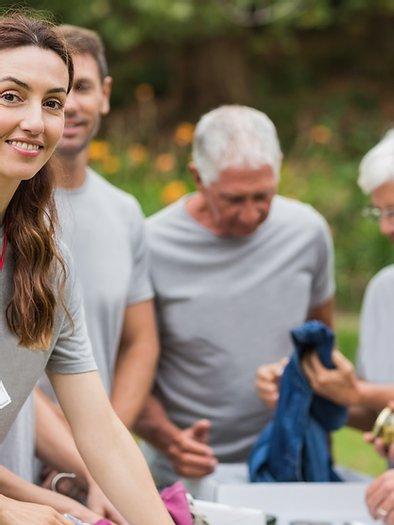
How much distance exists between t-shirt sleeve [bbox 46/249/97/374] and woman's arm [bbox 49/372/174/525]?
16 mm

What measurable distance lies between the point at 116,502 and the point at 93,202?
1.26 m

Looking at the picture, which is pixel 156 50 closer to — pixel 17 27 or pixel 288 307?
pixel 288 307

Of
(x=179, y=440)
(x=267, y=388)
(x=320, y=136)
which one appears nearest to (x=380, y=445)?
(x=267, y=388)

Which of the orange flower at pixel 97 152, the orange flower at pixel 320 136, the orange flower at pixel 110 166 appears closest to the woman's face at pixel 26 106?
the orange flower at pixel 97 152

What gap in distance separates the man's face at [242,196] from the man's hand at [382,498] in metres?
0.92

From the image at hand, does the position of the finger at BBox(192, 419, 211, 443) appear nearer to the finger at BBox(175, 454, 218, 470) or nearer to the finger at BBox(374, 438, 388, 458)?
the finger at BBox(175, 454, 218, 470)

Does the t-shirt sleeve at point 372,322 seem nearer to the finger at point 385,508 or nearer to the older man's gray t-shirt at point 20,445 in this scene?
the finger at point 385,508

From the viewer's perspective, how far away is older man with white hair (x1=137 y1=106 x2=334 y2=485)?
12.2ft

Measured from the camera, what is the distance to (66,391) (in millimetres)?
2408

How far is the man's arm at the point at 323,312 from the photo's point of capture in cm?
391

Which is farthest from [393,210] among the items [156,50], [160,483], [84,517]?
[156,50]

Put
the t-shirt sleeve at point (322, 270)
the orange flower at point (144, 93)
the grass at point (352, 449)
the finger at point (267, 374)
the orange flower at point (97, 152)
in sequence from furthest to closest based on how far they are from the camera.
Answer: the orange flower at point (144, 93), the orange flower at point (97, 152), the grass at point (352, 449), the t-shirt sleeve at point (322, 270), the finger at point (267, 374)

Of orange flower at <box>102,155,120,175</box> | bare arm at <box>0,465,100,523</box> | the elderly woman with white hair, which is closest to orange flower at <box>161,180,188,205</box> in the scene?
orange flower at <box>102,155,120,175</box>

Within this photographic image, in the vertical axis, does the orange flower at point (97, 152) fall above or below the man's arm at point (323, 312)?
below
